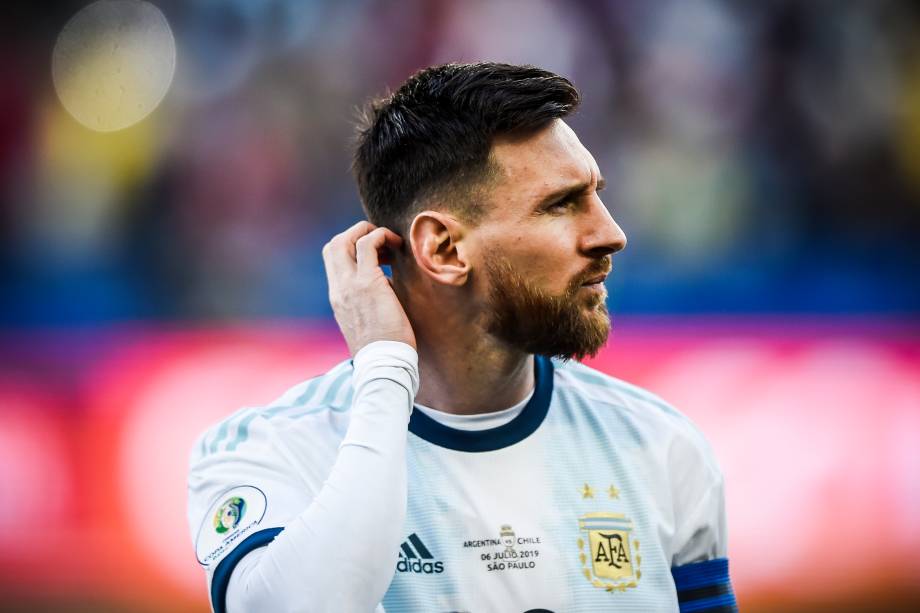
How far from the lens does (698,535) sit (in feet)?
7.15

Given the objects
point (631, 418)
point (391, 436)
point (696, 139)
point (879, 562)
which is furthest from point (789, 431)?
point (391, 436)

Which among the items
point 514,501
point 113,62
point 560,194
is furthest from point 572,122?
point 514,501

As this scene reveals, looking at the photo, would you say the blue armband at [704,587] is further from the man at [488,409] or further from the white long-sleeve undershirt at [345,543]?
the white long-sleeve undershirt at [345,543]

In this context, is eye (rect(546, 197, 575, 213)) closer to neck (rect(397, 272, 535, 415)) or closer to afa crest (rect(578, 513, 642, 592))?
neck (rect(397, 272, 535, 415))

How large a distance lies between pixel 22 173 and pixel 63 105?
0.53 m

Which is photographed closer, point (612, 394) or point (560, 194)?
point (560, 194)

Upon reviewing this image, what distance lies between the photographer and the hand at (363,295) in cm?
205

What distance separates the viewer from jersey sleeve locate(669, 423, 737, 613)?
2.13 meters

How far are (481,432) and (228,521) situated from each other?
0.61 meters

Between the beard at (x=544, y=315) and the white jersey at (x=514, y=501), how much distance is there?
0.67 feet

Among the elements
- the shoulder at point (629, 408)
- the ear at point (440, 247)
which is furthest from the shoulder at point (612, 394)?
the ear at point (440, 247)

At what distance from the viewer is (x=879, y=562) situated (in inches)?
195

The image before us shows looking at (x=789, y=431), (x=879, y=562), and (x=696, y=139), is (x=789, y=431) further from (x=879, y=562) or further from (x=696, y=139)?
(x=696, y=139)

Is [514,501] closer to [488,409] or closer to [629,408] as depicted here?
[488,409]
